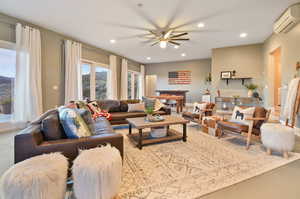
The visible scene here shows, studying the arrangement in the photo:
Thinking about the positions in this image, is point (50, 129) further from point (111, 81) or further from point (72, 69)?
point (111, 81)

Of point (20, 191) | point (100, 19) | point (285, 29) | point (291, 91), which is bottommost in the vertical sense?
point (20, 191)

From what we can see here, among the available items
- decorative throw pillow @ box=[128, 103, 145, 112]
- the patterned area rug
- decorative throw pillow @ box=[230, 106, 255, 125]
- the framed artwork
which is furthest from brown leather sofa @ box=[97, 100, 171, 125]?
the framed artwork

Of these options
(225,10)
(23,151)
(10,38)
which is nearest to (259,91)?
(225,10)

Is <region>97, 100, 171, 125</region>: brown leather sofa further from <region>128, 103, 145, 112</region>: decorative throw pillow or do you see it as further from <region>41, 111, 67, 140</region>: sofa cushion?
<region>41, 111, 67, 140</region>: sofa cushion

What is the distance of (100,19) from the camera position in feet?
12.7

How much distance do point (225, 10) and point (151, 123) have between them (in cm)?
311

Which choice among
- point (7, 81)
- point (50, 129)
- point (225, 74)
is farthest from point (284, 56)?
point (7, 81)

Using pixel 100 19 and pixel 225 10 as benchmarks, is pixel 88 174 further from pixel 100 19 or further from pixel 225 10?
pixel 225 10

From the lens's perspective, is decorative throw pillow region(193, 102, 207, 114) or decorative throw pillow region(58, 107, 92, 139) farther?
decorative throw pillow region(193, 102, 207, 114)

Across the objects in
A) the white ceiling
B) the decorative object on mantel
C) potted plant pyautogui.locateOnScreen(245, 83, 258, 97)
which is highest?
the white ceiling

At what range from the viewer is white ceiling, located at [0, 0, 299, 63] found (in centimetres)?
316

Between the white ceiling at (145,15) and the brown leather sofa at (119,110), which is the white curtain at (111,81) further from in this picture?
the brown leather sofa at (119,110)

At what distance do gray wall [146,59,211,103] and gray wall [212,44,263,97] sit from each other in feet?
6.76

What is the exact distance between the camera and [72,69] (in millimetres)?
5047
